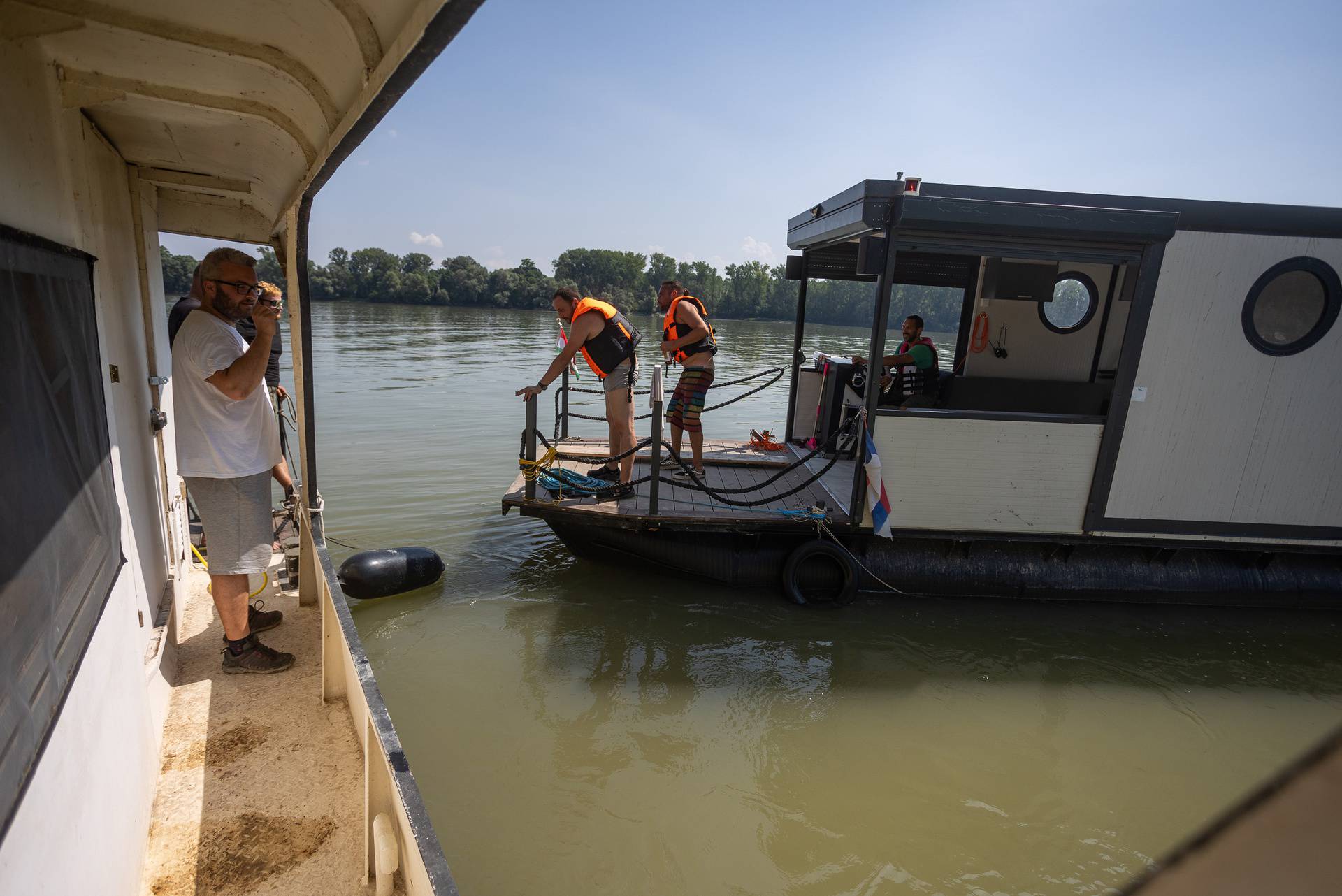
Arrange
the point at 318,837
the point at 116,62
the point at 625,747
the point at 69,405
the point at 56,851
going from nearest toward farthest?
1. the point at 56,851
2. the point at 69,405
3. the point at 116,62
4. the point at 318,837
5. the point at 625,747

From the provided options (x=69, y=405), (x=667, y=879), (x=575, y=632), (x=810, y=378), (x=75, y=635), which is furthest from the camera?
(x=810, y=378)

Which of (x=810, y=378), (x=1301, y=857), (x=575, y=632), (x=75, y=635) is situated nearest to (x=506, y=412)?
(x=810, y=378)

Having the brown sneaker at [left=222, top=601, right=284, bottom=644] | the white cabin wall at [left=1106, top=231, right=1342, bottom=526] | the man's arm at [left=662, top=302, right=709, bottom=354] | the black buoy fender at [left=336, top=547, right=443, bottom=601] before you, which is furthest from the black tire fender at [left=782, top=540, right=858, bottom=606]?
the brown sneaker at [left=222, top=601, right=284, bottom=644]

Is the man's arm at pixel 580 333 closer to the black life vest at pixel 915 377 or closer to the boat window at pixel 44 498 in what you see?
the black life vest at pixel 915 377

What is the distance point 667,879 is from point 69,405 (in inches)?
134

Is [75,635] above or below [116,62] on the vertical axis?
below

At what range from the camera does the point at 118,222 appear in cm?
394

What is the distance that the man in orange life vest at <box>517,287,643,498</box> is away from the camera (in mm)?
6559

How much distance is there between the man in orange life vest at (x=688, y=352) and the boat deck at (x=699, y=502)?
1.26 feet

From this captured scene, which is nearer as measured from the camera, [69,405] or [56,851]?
[56,851]

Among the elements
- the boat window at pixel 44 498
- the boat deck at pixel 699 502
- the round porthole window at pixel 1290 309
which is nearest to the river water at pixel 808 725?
the boat deck at pixel 699 502

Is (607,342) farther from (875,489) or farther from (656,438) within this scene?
(875,489)

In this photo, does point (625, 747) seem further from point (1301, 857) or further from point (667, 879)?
point (1301, 857)

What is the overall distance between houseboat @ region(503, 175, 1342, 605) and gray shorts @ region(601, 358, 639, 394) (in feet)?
3.38
